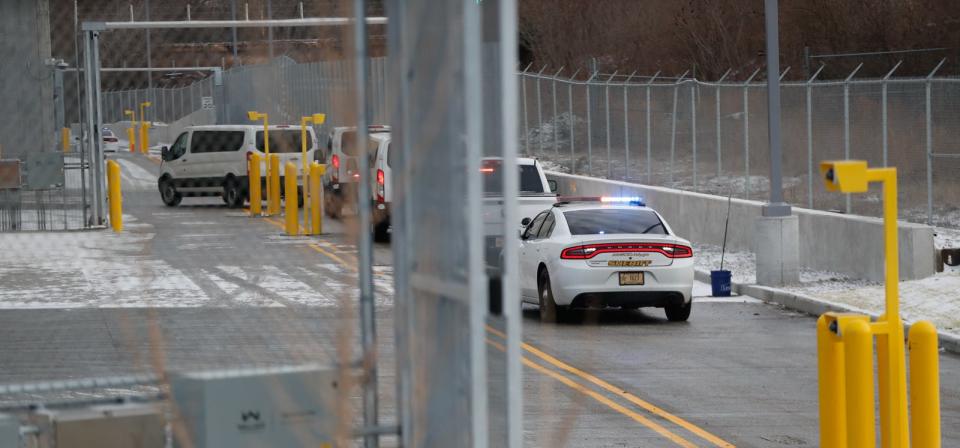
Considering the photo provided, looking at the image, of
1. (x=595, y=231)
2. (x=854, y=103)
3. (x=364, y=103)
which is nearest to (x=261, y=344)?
(x=595, y=231)

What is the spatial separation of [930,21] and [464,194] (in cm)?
2984

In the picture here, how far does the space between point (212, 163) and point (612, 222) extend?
1846cm

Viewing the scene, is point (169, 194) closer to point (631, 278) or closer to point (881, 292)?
point (631, 278)

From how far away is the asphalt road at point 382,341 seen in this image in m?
10.5

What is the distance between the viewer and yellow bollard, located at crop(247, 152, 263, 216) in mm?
29359

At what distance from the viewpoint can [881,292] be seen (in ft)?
59.2

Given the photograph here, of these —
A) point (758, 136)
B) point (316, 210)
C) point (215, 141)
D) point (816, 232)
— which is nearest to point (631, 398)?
point (816, 232)

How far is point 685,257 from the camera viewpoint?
16.6 m

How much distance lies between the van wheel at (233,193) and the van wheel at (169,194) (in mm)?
1146

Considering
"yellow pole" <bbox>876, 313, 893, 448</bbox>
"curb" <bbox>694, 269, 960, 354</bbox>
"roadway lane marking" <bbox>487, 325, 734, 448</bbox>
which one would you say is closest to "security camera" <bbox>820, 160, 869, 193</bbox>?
"yellow pole" <bbox>876, 313, 893, 448</bbox>

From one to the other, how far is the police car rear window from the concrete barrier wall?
11.4ft

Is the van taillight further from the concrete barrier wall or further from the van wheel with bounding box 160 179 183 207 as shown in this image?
the van wheel with bounding box 160 179 183 207

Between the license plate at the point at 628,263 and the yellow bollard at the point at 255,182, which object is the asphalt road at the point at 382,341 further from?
the yellow bollard at the point at 255,182

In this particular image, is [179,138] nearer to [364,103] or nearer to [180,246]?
[180,246]
